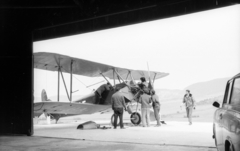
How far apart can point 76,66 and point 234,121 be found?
9473 millimetres

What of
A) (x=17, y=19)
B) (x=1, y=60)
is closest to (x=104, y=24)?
(x=17, y=19)

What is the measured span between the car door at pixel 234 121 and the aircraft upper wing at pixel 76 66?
6706 mm

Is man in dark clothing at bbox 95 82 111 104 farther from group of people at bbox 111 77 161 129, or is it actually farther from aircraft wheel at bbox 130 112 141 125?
group of people at bbox 111 77 161 129

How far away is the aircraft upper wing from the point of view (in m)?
9.77

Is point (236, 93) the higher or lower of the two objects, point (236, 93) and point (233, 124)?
the higher

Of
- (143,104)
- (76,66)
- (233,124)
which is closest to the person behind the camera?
(233,124)

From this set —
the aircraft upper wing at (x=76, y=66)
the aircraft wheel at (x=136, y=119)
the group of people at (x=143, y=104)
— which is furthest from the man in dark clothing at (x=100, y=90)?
the group of people at (x=143, y=104)

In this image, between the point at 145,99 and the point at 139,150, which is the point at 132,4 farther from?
the point at 145,99

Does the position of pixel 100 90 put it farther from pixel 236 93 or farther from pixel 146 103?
pixel 236 93

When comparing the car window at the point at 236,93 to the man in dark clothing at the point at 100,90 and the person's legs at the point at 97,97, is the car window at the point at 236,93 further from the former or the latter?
the person's legs at the point at 97,97

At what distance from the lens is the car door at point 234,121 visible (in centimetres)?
262

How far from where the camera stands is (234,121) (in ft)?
9.23

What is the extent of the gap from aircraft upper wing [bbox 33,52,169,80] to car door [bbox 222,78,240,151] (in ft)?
22.0

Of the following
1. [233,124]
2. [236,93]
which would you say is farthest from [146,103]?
[233,124]
